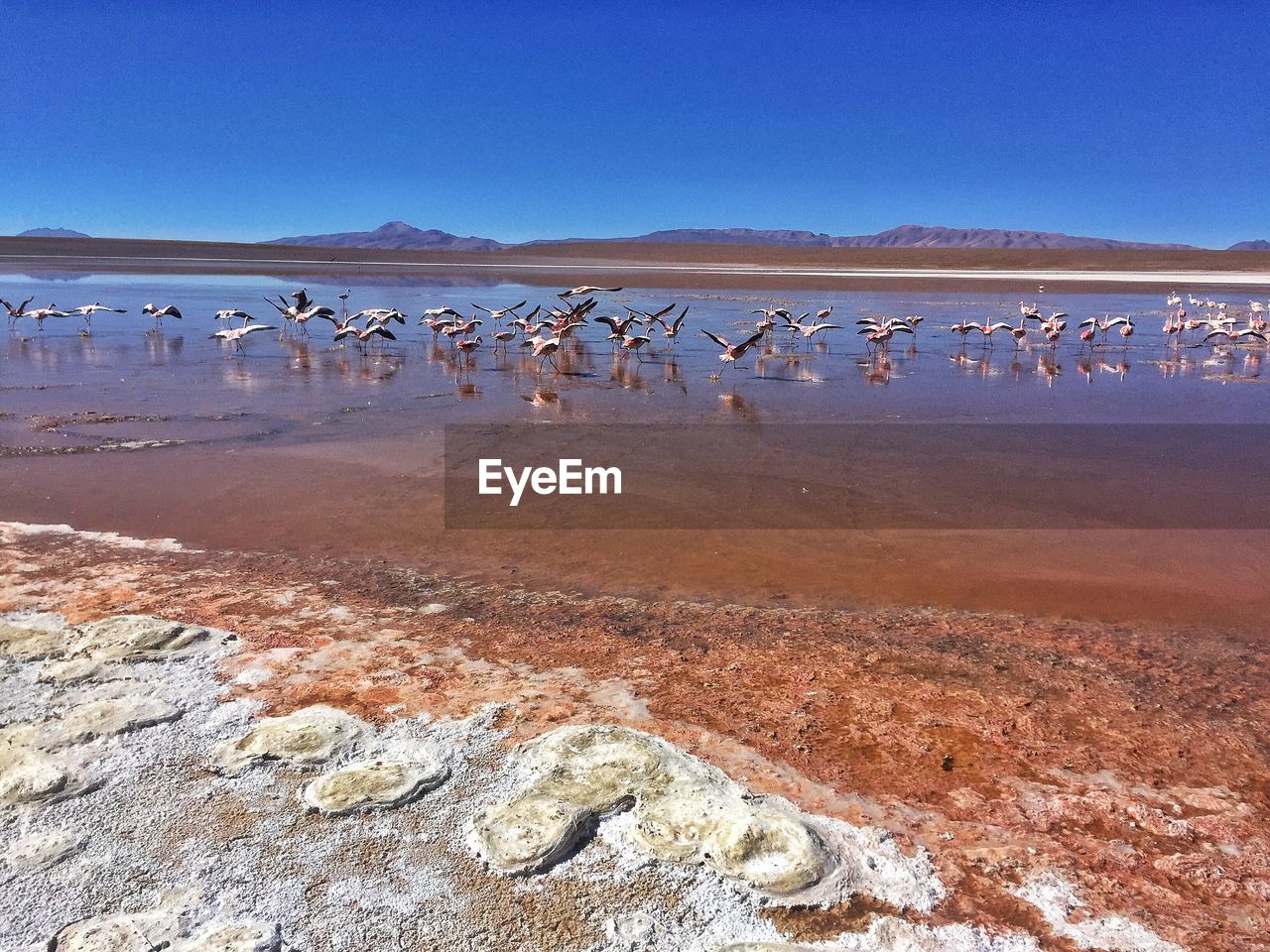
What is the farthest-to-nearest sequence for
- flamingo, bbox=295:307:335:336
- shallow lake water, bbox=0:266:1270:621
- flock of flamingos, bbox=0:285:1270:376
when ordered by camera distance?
flamingo, bbox=295:307:335:336, flock of flamingos, bbox=0:285:1270:376, shallow lake water, bbox=0:266:1270:621

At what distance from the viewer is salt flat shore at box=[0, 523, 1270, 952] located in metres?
2.35

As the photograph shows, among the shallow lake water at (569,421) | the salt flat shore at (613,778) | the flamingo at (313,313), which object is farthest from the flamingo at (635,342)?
the salt flat shore at (613,778)

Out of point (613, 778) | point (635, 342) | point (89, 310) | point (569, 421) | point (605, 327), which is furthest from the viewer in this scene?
point (605, 327)

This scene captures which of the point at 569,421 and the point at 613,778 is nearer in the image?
the point at 613,778

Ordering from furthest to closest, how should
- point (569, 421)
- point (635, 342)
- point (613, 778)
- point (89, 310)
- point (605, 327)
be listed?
point (605, 327), point (89, 310), point (635, 342), point (569, 421), point (613, 778)

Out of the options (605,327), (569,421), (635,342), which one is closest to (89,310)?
(605,327)

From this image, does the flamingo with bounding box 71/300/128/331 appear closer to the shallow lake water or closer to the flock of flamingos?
the flock of flamingos

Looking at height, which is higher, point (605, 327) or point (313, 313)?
point (313, 313)

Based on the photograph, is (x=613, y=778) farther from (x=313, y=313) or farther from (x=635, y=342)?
(x=313, y=313)

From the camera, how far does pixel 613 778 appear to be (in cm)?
288

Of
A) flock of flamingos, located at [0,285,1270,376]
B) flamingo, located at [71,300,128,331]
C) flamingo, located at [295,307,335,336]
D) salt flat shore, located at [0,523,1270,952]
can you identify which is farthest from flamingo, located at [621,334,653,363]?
flamingo, located at [71,300,128,331]

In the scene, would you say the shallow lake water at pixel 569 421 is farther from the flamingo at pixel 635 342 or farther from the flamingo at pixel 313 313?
the flamingo at pixel 313 313

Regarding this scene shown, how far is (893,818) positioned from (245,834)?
6.49ft

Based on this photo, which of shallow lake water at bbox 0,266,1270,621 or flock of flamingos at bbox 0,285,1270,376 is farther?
flock of flamingos at bbox 0,285,1270,376
